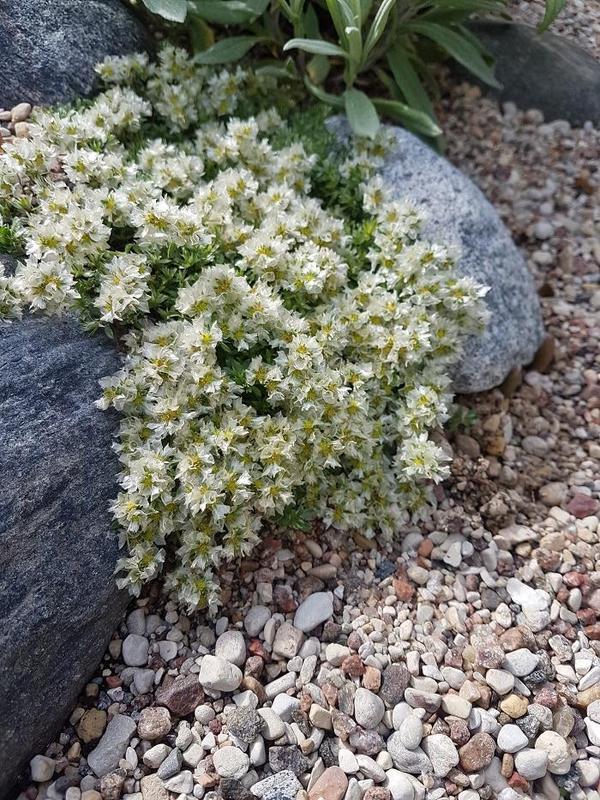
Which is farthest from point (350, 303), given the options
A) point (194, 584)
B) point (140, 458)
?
point (194, 584)

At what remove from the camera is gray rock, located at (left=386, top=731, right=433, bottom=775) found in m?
2.30

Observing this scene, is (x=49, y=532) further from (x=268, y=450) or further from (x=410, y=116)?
(x=410, y=116)

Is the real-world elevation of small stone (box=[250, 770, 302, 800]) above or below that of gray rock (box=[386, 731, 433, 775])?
above

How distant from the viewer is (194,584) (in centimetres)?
251

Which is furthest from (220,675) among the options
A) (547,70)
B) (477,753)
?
(547,70)

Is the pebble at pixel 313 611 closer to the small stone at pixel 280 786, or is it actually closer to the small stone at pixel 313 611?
the small stone at pixel 313 611

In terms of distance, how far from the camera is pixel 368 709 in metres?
2.38

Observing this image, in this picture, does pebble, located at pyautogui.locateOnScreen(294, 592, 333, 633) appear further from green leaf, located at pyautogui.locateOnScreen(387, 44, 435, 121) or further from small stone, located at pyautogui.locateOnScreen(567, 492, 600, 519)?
green leaf, located at pyautogui.locateOnScreen(387, 44, 435, 121)

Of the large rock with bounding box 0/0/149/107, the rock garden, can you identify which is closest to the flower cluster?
the rock garden

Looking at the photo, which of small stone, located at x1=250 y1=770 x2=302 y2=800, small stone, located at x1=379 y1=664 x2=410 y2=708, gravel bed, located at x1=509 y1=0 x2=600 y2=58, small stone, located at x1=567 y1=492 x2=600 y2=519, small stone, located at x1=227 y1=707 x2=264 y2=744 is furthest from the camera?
gravel bed, located at x1=509 y1=0 x2=600 y2=58

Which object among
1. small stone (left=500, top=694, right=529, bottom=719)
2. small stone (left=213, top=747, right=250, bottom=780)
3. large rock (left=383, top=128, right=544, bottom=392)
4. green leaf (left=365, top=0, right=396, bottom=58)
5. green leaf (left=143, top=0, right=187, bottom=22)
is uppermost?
green leaf (left=143, top=0, right=187, bottom=22)

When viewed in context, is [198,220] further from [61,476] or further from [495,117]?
[495,117]

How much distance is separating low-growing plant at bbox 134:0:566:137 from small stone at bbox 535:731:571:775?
8.25ft

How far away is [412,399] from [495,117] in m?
2.43
